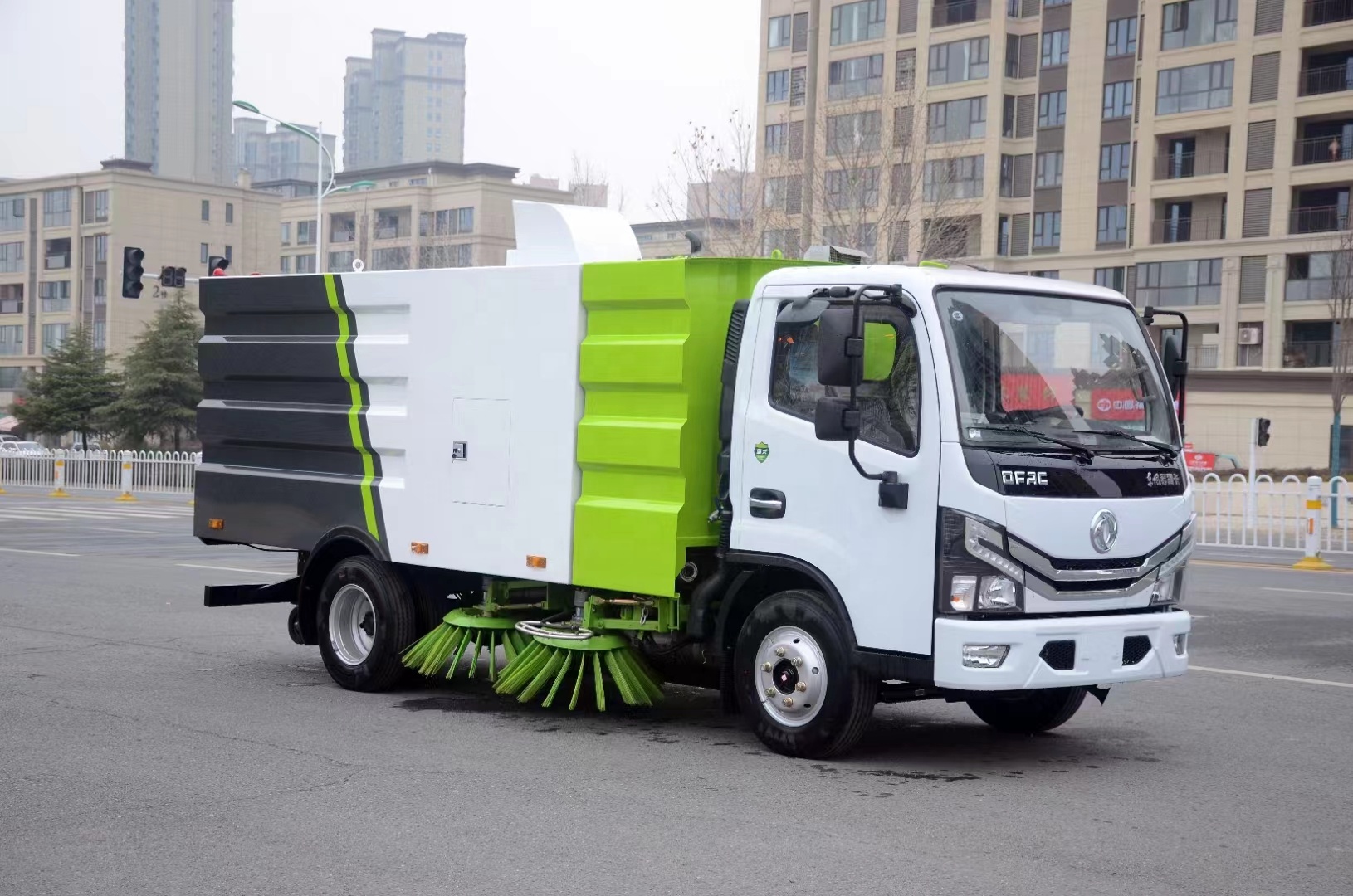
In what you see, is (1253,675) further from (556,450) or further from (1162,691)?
(556,450)

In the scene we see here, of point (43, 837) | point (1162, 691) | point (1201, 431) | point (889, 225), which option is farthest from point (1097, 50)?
point (43, 837)

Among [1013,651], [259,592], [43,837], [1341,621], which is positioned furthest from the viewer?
[1341,621]

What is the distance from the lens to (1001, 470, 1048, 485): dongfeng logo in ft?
23.3

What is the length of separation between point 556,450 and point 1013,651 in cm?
292

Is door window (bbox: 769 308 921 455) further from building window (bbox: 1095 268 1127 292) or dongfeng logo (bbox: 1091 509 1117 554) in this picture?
building window (bbox: 1095 268 1127 292)

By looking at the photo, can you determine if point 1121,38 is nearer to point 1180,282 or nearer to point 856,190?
point 1180,282

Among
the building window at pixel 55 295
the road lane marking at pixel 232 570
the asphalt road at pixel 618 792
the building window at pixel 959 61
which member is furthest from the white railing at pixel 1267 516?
the building window at pixel 55 295

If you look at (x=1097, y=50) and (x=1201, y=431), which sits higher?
(x=1097, y=50)

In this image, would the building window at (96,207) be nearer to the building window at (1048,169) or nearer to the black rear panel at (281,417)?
the building window at (1048,169)

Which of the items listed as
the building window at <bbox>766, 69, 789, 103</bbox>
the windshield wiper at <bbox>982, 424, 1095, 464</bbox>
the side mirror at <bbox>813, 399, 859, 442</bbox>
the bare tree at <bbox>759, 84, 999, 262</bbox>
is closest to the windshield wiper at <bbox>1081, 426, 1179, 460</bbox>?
the windshield wiper at <bbox>982, 424, 1095, 464</bbox>

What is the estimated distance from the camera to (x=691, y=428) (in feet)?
26.5

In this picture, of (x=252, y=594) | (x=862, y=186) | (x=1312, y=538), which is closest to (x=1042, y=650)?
(x=252, y=594)

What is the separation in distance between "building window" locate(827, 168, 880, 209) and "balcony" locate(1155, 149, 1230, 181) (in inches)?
1214

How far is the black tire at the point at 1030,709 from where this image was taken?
8.54 metres
